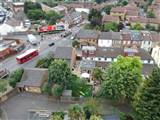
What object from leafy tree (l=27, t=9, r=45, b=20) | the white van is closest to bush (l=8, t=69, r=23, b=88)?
the white van

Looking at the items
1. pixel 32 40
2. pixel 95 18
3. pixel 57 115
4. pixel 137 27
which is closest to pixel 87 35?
pixel 95 18

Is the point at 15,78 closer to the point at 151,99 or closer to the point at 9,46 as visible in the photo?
the point at 9,46

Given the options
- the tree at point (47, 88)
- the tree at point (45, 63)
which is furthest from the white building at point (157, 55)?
the tree at point (47, 88)

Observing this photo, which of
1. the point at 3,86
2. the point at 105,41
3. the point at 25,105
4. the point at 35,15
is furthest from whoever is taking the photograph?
the point at 35,15

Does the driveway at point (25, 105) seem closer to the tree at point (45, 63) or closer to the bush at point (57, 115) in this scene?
the bush at point (57, 115)

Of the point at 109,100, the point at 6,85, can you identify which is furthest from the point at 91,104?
the point at 6,85

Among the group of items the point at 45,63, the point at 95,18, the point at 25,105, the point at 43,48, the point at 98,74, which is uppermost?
the point at 95,18
